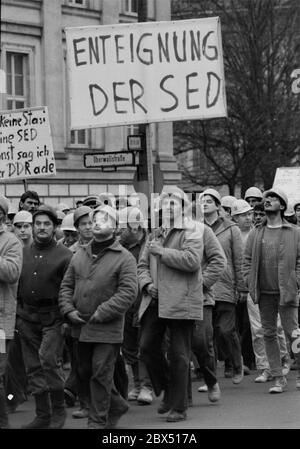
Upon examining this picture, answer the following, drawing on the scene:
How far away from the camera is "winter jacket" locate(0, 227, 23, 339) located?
33.9ft

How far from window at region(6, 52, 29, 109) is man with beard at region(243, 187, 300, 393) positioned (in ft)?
69.9

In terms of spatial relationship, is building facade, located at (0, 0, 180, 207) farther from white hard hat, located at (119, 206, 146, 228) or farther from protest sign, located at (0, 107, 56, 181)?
white hard hat, located at (119, 206, 146, 228)

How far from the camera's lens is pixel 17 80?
3450cm

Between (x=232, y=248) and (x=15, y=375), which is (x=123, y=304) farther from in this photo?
(x=232, y=248)

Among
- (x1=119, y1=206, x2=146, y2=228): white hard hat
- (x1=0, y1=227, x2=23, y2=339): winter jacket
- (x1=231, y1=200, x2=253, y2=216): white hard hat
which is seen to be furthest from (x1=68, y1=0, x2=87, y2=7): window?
(x1=0, y1=227, x2=23, y2=339): winter jacket

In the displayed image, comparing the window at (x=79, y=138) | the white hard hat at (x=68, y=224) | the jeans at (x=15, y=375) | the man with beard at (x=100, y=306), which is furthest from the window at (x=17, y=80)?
the man with beard at (x=100, y=306)

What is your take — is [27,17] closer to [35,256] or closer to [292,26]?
[292,26]

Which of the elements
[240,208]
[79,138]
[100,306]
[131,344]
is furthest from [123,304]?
[79,138]

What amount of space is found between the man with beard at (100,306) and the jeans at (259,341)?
4171mm

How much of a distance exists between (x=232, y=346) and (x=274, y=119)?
88.1ft

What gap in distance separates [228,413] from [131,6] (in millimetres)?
26635

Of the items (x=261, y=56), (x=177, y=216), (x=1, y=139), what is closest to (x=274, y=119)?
(x=261, y=56)

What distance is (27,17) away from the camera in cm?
3425

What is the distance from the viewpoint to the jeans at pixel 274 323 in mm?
13234
